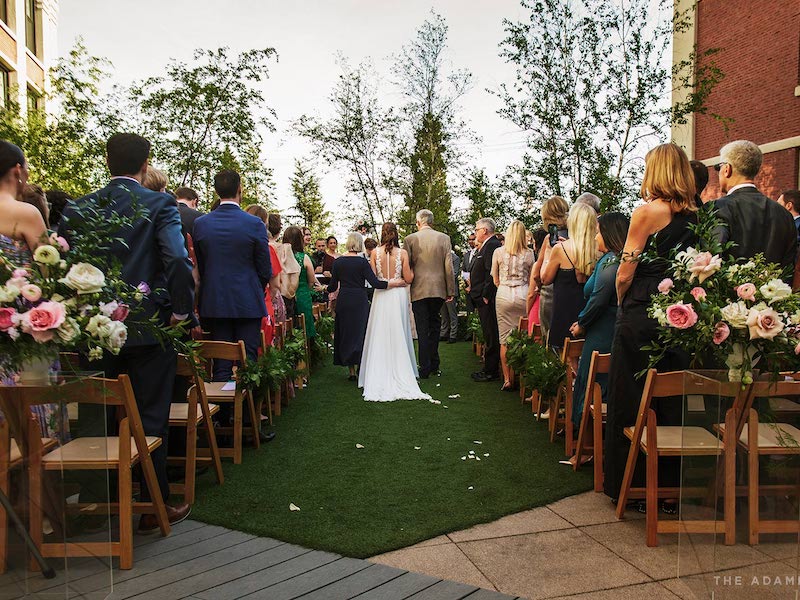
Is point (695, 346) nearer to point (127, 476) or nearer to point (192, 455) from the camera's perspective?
point (127, 476)

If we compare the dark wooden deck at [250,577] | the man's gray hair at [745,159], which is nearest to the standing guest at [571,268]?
the man's gray hair at [745,159]

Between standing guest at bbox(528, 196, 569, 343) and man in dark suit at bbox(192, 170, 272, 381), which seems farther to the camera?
standing guest at bbox(528, 196, 569, 343)

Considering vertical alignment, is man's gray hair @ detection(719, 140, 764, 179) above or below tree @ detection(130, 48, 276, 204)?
below

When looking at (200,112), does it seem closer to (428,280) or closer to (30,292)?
(428,280)

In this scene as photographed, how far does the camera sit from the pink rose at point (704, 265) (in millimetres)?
3154

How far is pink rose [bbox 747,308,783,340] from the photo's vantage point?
9.37 ft

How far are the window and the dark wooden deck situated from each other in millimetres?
23777

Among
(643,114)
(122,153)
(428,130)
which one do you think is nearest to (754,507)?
(122,153)

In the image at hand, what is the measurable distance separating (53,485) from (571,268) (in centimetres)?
498

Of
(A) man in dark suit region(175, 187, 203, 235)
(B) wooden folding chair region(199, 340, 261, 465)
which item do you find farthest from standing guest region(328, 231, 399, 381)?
(B) wooden folding chair region(199, 340, 261, 465)

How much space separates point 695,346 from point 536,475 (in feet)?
8.44

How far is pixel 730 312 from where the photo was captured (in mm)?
2965

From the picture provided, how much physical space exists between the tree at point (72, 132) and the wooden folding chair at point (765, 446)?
13.5 m

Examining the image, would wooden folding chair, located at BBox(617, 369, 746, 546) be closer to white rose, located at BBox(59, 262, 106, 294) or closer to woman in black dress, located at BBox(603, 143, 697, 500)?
woman in black dress, located at BBox(603, 143, 697, 500)
